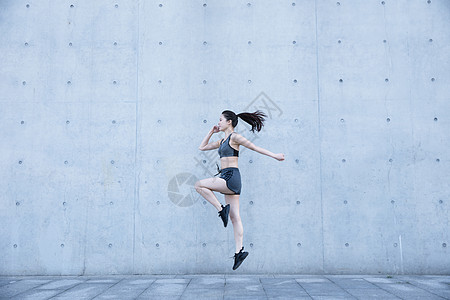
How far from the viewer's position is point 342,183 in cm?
485

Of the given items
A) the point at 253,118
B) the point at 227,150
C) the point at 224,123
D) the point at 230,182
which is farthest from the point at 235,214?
the point at 253,118

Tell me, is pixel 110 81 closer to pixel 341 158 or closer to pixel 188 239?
pixel 188 239

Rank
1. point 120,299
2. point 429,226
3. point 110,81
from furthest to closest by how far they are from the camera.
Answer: point 110,81, point 429,226, point 120,299

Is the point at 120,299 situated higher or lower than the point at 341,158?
lower

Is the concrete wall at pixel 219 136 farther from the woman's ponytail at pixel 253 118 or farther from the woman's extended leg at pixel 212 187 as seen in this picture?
the woman's extended leg at pixel 212 187

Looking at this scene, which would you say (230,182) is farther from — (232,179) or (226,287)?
(226,287)

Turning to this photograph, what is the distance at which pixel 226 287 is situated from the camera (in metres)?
3.88

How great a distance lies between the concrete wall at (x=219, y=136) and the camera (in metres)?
4.77

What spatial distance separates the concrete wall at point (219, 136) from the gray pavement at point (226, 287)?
0.95 feet

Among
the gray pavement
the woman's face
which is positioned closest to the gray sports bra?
the woman's face

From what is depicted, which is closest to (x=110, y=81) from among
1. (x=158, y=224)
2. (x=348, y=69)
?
(x=158, y=224)

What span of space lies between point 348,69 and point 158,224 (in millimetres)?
3366

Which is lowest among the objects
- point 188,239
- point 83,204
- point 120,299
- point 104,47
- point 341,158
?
point 120,299

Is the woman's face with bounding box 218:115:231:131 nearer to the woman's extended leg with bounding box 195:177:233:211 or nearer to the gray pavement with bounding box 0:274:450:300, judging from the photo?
the woman's extended leg with bounding box 195:177:233:211
